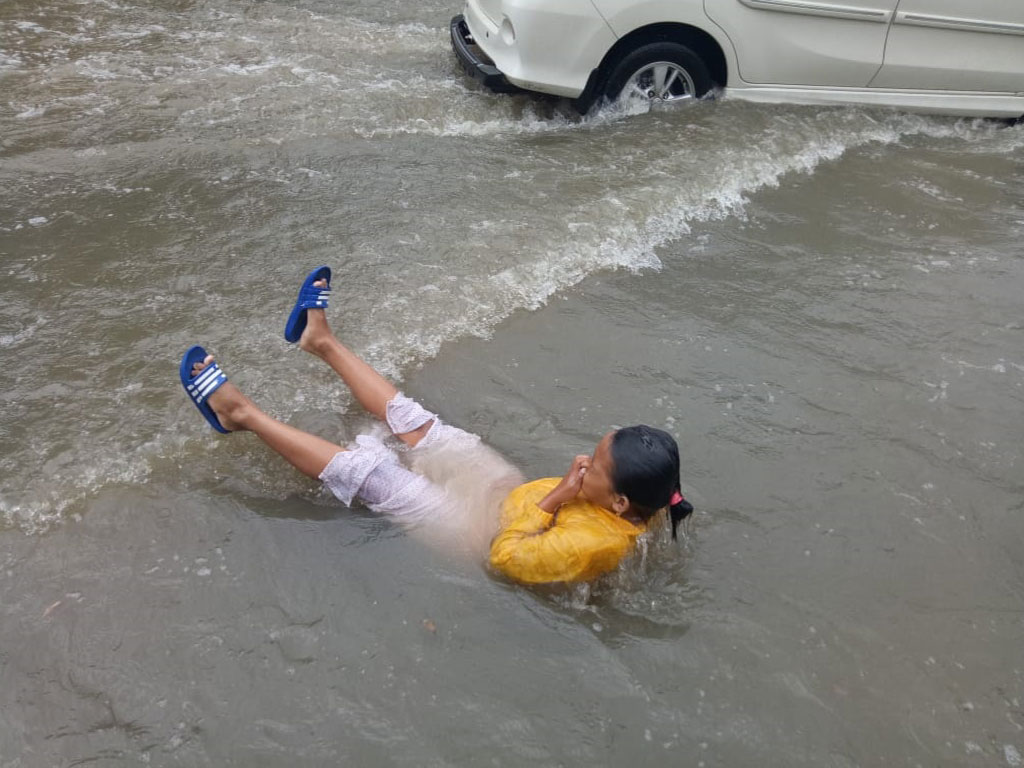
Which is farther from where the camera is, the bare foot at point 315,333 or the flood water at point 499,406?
the bare foot at point 315,333

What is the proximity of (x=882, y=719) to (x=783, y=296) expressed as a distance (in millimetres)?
2429

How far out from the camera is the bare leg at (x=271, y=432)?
3148mm

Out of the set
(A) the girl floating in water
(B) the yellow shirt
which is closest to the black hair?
(A) the girl floating in water

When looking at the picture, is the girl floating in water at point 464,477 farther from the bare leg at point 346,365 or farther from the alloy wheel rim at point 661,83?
the alloy wheel rim at point 661,83

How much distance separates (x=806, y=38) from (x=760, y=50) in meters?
0.34

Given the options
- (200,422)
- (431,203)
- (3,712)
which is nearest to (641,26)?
(431,203)

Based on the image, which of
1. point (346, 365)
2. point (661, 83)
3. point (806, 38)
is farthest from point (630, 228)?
point (806, 38)

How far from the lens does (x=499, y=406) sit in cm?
369

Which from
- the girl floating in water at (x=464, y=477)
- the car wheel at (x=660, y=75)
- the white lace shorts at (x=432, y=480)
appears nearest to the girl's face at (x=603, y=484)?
the girl floating in water at (x=464, y=477)

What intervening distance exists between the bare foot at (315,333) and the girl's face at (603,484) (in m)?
1.36

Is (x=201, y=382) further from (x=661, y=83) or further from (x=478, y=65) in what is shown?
(x=661, y=83)

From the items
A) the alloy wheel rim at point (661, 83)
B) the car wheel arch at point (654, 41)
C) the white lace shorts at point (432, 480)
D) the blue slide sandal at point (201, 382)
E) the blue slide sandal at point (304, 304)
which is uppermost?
the car wheel arch at point (654, 41)

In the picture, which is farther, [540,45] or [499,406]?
[540,45]

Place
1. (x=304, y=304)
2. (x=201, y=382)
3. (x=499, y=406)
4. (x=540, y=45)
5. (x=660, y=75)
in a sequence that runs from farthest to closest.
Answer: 1. (x=660, y=75)
2. (x=540, y=45)
3. (x=499, y=406)
4. (x=304, y=304)
5. (x=201, y=382)
